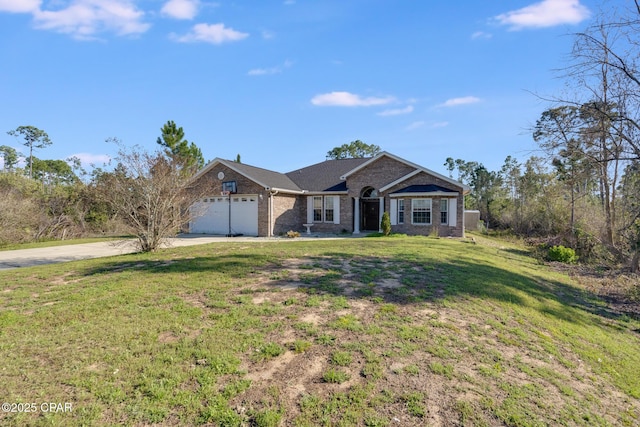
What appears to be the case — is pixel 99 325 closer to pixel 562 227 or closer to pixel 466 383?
pixel 466 383

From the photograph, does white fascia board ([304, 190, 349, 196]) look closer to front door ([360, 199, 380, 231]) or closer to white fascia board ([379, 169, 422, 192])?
front door ([360, 199, 380, 231])

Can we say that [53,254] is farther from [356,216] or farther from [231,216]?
[356,216]

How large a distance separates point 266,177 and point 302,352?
64.9 ft

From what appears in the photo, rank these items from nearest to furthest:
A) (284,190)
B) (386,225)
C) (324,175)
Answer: (386,225)
(284,190)
(324,175)

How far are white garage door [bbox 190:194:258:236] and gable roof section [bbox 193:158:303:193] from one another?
3.98 ft

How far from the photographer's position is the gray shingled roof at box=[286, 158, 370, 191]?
950 inches

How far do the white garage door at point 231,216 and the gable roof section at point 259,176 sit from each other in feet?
3.98

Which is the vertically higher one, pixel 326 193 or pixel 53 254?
pixel 326 193

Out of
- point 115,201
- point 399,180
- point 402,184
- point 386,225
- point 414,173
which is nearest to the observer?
point 115,201

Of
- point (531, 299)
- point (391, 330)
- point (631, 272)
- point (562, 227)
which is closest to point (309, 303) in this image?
point (391, 330)

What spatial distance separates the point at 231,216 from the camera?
2233 centimetres

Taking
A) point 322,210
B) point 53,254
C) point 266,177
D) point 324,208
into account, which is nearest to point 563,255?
point 324,208

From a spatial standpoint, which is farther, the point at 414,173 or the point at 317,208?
the point at 317,208

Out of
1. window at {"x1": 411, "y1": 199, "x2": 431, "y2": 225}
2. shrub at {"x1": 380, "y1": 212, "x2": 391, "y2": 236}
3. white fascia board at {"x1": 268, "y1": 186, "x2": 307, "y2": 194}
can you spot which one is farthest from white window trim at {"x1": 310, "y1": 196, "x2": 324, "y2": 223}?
window at {"x1": 411, "y1": 199, "x2": 431, "y2": 225}
